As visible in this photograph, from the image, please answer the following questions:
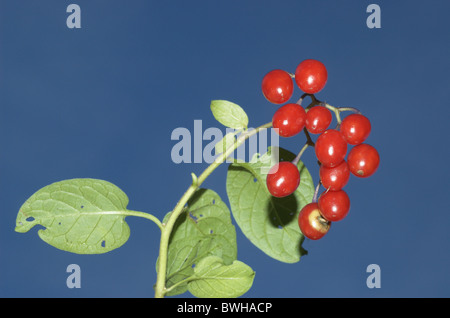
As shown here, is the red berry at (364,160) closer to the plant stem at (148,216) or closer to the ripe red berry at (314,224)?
the ripe red berry at (314,224)

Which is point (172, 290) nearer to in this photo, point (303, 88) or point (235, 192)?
point (235, 192)

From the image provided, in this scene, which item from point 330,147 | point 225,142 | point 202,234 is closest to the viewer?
point 330,147

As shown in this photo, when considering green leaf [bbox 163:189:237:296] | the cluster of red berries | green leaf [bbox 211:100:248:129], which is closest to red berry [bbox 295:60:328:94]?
the cluster of red berries

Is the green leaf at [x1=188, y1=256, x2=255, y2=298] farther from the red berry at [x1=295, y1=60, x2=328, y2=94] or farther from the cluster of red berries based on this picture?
the red berry at [x1=295, y1=60, x2=328, y2=94]

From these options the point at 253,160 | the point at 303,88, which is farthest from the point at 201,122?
the point at 303,88

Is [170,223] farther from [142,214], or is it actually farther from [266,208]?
[266,208]

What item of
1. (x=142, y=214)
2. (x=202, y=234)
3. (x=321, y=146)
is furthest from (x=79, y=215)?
(x=321, y=146)
